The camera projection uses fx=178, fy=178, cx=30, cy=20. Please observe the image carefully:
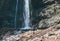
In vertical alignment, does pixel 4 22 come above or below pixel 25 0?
below

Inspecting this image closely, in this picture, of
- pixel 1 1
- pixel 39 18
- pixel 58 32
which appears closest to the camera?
pixel 58 32

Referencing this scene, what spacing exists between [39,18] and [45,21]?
180 cm

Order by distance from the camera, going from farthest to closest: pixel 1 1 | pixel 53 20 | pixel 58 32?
pixel 1 1, pixel 53 20, pixel 58 32

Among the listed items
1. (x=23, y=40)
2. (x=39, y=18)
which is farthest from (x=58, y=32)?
(x=39, y=18)

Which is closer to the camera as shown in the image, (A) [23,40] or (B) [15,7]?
(A) [23,40]

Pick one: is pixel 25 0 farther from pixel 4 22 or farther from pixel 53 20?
pixel 53 20

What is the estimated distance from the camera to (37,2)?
26125 mm

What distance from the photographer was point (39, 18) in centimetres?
2469

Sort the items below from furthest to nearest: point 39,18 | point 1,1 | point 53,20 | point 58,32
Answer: point 1,1 → point 39,18 → point 53,20 → point 58,32

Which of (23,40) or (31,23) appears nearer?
(23,40)

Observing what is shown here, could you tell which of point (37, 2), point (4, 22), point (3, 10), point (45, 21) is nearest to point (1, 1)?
point (3, 10)

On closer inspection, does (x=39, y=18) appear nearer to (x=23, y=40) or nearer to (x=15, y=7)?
(x=15, y=7)

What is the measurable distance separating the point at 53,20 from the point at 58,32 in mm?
11092

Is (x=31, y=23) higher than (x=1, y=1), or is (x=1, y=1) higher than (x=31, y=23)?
(x=1, y=1)
